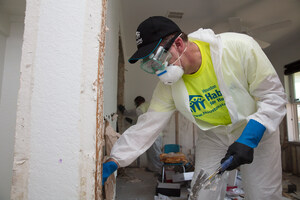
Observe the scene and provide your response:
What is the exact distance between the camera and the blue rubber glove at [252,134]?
0.95 metres

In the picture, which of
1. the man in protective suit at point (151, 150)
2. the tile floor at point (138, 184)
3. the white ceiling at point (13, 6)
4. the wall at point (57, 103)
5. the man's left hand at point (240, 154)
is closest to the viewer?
the wall at point (57, 103)

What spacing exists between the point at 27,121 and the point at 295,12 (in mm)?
3894

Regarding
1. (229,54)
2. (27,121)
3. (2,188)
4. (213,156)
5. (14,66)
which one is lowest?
(2,188)

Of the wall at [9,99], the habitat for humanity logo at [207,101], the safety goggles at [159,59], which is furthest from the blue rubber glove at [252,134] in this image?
the wall at [9,99]

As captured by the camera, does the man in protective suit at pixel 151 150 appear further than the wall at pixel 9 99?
Yes

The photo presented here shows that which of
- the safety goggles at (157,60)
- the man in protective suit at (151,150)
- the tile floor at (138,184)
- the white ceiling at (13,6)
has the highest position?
the white ceiling at (13,6)

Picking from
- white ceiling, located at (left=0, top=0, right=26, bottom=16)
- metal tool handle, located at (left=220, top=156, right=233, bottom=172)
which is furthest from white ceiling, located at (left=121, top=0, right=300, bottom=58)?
metal tool handle, located at (left=220, top=156, right=233, bottom=172)

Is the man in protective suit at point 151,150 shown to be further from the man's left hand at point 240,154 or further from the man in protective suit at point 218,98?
the man's left hand at point 240,154

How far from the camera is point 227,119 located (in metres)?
1.21

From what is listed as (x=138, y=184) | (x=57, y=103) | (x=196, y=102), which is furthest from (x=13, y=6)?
(x=138, y=184)

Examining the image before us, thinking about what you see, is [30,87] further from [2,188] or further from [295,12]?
[295,12]

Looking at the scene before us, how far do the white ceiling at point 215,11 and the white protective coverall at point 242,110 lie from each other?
201 centimetres

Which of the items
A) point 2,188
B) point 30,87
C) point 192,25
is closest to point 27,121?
point 30,87

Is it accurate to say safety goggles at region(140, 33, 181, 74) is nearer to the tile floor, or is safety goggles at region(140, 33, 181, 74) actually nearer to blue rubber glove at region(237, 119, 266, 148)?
blue rubber glove at region(237, 119, 266, 148)
